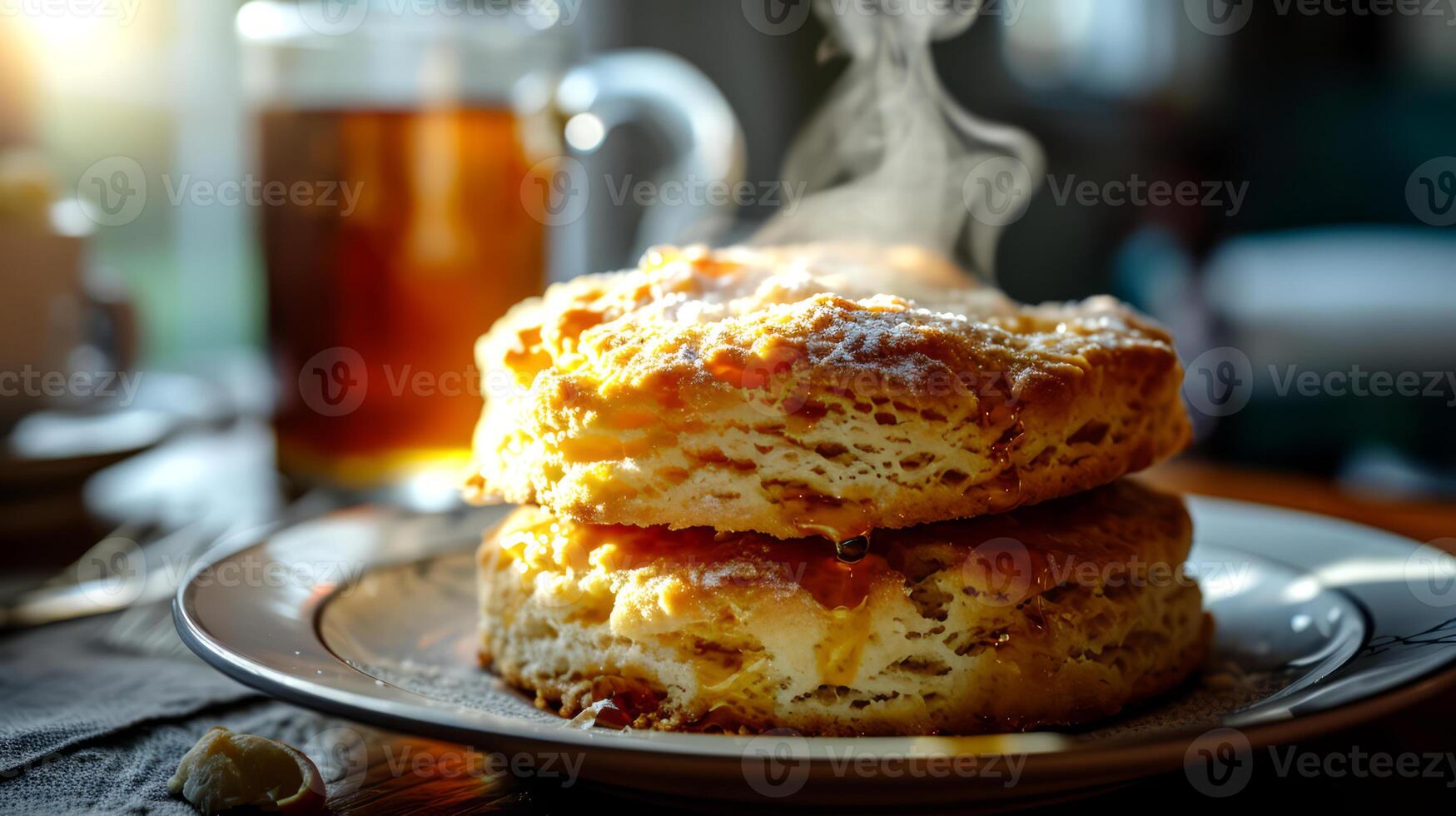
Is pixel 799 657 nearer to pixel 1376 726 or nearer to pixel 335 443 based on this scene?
pixel 1376 726

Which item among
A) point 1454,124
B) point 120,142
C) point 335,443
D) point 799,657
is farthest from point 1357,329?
point 120,142

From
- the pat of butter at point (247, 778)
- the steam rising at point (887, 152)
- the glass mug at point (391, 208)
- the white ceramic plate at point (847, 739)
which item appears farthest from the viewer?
the glass mug at point (391, 208)

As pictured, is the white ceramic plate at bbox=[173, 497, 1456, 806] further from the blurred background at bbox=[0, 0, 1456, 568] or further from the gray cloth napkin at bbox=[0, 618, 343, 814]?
the blurred background at bbox=[0, 0, 1456, 568]

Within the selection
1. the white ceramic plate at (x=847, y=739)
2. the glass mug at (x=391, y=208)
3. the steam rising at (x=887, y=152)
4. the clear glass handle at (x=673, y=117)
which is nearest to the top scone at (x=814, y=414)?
the white ceramic plate at (x=847, y=739)

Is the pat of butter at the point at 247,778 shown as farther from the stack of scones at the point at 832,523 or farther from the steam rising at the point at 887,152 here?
the steam rising at the point at 887,152

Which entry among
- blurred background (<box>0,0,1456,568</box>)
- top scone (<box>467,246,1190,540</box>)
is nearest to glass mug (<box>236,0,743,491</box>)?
blurred background (<box>0,0,1456,568</box>)

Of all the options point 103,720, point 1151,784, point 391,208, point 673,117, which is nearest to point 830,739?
point 1151,784
